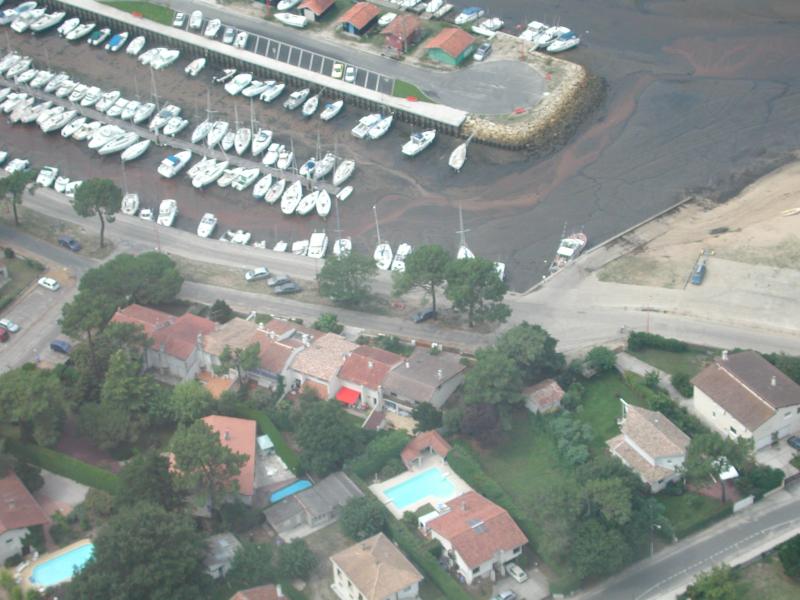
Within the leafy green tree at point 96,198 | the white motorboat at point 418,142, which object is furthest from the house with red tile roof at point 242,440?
the white motorboat at point 418,142

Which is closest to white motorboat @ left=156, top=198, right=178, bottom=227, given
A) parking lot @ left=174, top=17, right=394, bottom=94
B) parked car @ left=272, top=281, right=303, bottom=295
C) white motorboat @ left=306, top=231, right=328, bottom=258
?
A: white motorboat @ left=306, top=231, right=328, bottom=258

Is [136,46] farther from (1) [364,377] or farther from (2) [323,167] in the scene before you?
(1) [364,377]

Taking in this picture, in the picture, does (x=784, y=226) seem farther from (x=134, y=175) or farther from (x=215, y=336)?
(x=134, y=175)

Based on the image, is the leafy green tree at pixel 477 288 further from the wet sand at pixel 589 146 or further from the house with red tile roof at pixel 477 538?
the house with red tile roof at pixel 477 538

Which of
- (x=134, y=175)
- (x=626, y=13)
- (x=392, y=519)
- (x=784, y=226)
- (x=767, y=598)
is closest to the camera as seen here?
(x=767, y=598)

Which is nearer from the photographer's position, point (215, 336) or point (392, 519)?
point (392, 519)

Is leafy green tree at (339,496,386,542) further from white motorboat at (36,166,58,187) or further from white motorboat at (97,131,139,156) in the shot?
white motorboat at (97,131,139,156)

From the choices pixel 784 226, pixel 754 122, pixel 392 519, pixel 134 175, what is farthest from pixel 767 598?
pixel 134 175
